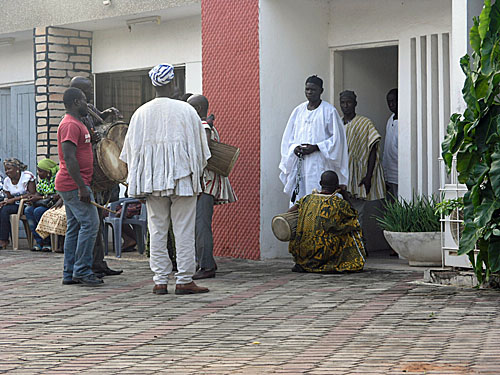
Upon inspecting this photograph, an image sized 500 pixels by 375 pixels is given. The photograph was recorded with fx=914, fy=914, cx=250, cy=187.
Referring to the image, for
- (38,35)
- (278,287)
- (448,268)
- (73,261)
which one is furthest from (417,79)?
(38,35)

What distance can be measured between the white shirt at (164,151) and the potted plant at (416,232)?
2581 mm

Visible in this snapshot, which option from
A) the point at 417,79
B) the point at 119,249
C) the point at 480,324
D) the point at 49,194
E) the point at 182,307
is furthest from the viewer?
the point at 49,194

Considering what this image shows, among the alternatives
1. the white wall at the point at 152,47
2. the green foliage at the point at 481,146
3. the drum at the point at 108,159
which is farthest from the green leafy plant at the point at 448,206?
the white wall at the point at 152,47

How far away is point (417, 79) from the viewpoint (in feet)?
35.7

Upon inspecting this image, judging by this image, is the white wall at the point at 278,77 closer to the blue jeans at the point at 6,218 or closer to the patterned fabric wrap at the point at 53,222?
the patterned fabric wrap at the point at 53,222

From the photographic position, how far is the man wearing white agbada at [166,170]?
8031mm

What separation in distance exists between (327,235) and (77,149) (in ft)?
8.93

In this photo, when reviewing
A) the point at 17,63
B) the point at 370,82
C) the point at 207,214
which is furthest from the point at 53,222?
the point at 17,63

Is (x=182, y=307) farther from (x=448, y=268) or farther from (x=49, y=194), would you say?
(x=49, y=194)

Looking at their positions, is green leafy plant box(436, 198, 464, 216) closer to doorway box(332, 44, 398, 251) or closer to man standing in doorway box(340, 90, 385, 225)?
man standing in doorway box(340, 90, 385, 225)

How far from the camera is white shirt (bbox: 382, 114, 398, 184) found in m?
11.4

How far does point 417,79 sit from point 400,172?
3.70ft

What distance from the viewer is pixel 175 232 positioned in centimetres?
819

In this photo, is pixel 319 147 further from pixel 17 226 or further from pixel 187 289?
pixel 17 226
